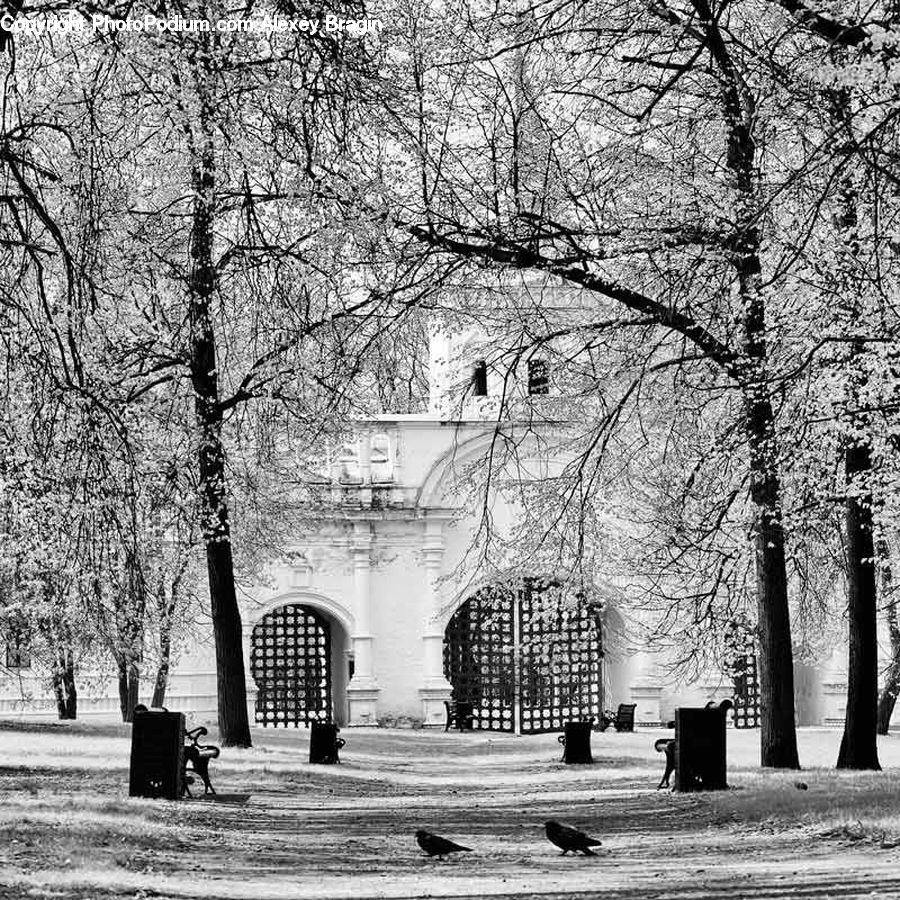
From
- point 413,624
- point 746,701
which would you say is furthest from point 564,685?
point 746,701

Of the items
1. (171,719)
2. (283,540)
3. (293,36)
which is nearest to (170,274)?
(293,36)

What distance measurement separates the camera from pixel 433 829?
12406 mm

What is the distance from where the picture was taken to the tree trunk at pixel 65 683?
26.9 meters

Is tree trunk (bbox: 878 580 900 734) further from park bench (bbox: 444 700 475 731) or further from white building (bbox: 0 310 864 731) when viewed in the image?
park bench (bbox: 444 700 475 731)

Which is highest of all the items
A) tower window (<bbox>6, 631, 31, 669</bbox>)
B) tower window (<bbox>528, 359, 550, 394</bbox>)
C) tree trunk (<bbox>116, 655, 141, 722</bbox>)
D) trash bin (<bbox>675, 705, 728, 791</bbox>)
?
tower window (<bbox>528, 359, 550, 394</bbox>)

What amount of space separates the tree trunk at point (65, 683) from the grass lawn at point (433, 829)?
634 centimetres

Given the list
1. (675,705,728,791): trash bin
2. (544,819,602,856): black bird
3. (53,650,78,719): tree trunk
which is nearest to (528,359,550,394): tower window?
(675,705,728,791): trash bin

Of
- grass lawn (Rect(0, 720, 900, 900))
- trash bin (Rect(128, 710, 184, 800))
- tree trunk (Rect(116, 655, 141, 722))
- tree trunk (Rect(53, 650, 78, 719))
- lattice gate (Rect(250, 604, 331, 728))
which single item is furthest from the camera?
lattice gate (Rect(250, 604, 331, 728))

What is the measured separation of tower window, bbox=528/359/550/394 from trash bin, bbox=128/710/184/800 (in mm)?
5453

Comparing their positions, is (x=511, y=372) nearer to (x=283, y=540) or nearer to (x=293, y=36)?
(x=293, y=36)

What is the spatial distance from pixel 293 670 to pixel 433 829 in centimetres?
2473

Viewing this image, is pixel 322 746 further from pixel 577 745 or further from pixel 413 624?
pixel 413 624

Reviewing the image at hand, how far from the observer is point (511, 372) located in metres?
16.7

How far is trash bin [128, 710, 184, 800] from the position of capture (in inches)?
539
